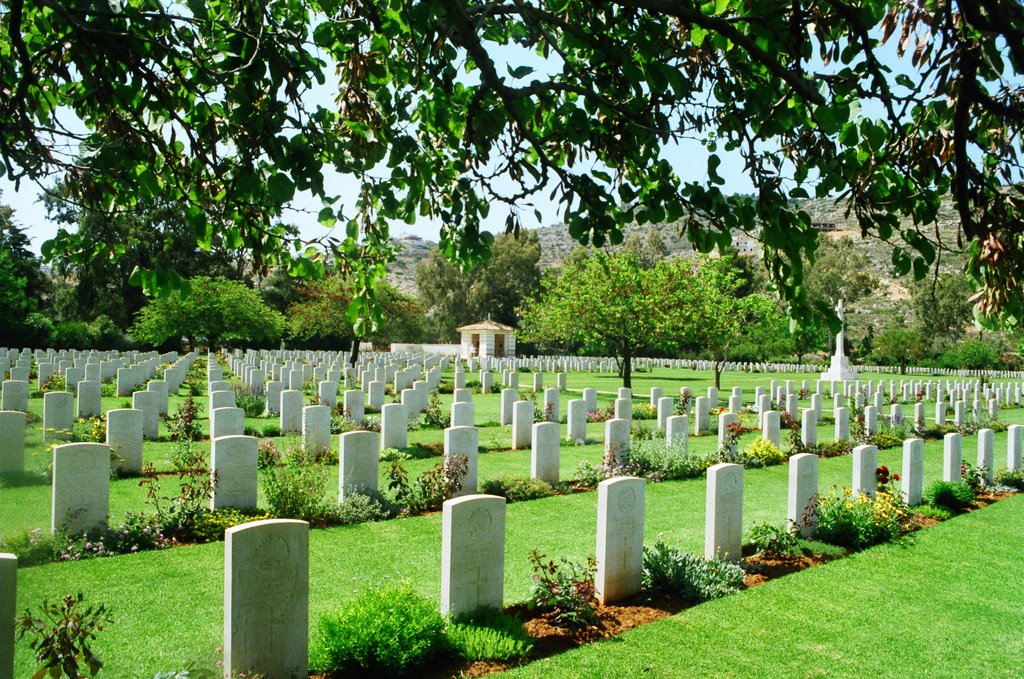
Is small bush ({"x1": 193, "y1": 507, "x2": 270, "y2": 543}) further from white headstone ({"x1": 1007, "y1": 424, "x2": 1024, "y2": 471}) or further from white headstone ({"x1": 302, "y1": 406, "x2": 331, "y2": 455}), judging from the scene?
white headstone ({"x1": 1007, "y1": 424, "x2": 1024, "y2": 471})

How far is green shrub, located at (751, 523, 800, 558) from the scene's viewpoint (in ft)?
26.7

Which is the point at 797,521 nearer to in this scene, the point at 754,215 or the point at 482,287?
the point at 754,215

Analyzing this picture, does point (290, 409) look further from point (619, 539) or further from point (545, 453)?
point (619, 539)

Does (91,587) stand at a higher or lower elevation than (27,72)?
lower

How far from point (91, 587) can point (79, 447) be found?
195cm

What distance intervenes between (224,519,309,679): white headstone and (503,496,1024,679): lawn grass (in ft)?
5.01

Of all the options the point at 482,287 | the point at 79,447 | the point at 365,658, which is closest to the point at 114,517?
the point at 79,447

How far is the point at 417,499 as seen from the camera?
9.78 metres

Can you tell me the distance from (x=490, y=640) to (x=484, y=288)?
244ft

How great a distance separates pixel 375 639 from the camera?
4.84 meters

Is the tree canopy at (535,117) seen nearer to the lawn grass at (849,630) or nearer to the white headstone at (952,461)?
the lawn grass at (849,630)

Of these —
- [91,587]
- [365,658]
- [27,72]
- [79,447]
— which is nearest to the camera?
[27,72]

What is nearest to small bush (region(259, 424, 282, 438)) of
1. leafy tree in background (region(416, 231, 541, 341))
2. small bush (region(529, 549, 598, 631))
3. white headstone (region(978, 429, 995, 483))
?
small bush (region(529, 549, 598, 631))

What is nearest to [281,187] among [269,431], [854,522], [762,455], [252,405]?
[854,522]
